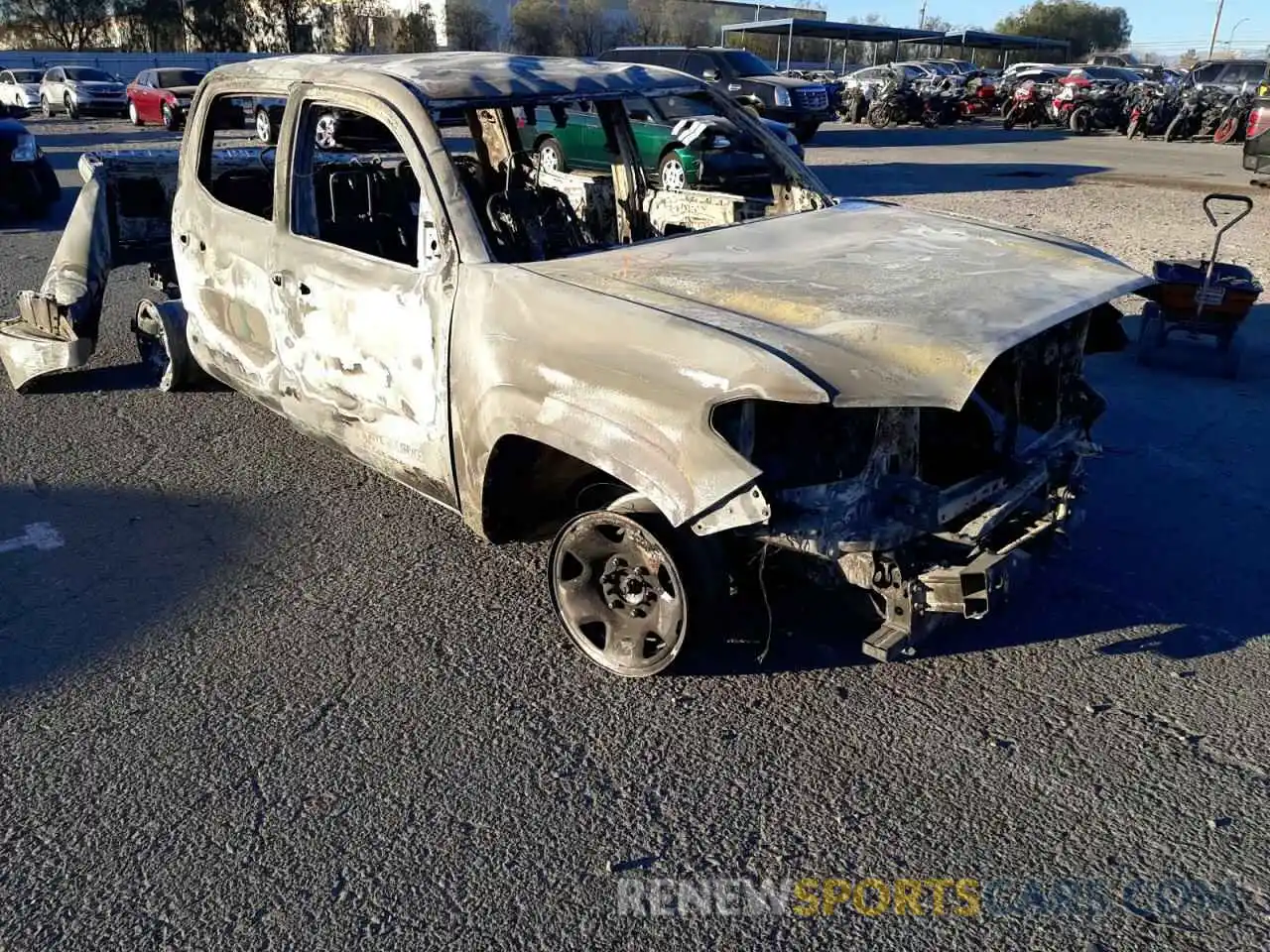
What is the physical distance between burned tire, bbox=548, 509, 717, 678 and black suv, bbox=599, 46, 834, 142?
18.0 m

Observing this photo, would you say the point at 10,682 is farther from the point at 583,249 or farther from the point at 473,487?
the point at 583,249

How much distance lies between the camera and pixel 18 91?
1184 inches

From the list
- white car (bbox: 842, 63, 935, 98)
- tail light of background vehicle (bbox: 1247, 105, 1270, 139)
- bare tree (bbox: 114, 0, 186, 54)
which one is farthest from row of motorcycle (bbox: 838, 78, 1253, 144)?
bare tree (bbox: 114, 0, 186, 54)

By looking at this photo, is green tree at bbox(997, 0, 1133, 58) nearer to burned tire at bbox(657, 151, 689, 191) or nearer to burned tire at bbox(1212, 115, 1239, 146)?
burned tire at bbox(1212, 115, 1239, 146)

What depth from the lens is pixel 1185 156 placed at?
1998cm

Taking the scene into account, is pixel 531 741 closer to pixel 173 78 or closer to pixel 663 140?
pixel 663 140

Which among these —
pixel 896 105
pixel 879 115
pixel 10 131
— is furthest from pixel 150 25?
pixel 10 131

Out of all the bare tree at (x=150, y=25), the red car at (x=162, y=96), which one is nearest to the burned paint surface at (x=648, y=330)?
the red car at (x=162, y=96)

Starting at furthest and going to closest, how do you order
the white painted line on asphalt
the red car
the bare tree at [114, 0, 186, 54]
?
the bare tree at [114, 0, 186, 54] → the red car → the white painted line on asphalt

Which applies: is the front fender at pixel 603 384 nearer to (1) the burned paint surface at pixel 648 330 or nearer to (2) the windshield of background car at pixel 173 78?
(1) the burned paint surface at pixel 648 330

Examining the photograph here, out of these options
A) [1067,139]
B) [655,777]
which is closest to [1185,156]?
[1067,139]

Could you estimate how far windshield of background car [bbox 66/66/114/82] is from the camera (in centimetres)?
2902

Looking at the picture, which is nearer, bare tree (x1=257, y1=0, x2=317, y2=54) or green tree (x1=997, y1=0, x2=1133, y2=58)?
bare tree (x1=257, y1=0, x2=317, y2=54)

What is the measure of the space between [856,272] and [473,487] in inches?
59.1
